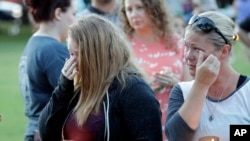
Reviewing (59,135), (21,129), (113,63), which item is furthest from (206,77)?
(21,129)

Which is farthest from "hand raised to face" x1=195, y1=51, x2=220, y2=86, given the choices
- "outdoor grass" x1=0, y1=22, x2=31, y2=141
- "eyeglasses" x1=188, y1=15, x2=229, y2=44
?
"outdoor grass" x1=0, y1=22, x2=31, y2=141

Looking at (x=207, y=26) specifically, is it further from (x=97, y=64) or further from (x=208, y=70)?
(x=97, y=64)

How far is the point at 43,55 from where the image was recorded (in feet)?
18.9

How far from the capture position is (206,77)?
4.41 meters

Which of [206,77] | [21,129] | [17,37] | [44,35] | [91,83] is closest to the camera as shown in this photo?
[206,77]

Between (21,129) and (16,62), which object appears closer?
(21,129)

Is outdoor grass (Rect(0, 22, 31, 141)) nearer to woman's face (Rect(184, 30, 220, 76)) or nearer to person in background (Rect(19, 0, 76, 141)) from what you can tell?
person in background (Rect(19, 0, 76, 141))

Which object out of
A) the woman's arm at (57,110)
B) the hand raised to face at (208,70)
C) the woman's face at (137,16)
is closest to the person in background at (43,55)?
the woman's face at (137,16)

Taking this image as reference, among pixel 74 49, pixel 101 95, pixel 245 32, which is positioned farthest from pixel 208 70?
pixel 245 32

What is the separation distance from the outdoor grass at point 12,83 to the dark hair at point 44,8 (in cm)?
134

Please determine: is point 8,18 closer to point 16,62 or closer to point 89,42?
Result: point 16,62

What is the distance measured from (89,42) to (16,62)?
45.3ft

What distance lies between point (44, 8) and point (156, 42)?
3.62 feet

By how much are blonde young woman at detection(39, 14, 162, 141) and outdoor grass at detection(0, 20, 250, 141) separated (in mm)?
997
